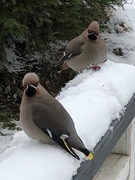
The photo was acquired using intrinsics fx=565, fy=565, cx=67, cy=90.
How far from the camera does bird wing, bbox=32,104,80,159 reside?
161 cm

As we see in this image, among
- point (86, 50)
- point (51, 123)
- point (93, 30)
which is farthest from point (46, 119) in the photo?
point (86, 50)

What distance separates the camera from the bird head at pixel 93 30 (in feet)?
10.8

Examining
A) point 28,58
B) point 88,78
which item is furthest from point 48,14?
point 88,78

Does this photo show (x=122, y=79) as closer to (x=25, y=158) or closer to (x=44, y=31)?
(x=25, y=158)

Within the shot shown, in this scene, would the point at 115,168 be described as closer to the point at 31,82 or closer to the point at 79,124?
the point at 79,124

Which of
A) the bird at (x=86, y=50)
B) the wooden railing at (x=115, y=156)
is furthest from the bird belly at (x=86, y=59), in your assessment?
the wooden railing at (x=115, y=156)

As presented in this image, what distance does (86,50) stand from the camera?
11.3 feet

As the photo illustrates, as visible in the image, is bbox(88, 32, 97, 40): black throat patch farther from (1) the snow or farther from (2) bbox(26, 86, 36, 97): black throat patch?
(2) bbox(26, 86, 36, 97): black throat patch

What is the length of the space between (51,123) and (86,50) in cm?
179

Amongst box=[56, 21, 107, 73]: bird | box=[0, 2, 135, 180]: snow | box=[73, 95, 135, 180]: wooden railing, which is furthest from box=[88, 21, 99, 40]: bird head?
box=[73, 95, 135, 180]: wooden railing

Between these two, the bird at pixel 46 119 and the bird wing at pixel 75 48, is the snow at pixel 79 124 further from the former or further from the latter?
the bird wing at pixel 75 48

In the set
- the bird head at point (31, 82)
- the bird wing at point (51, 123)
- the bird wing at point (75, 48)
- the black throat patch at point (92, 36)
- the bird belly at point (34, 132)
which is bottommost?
the bird wing at point (75, 48)

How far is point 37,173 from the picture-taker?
4.34ft

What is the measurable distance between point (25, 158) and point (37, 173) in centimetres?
14
